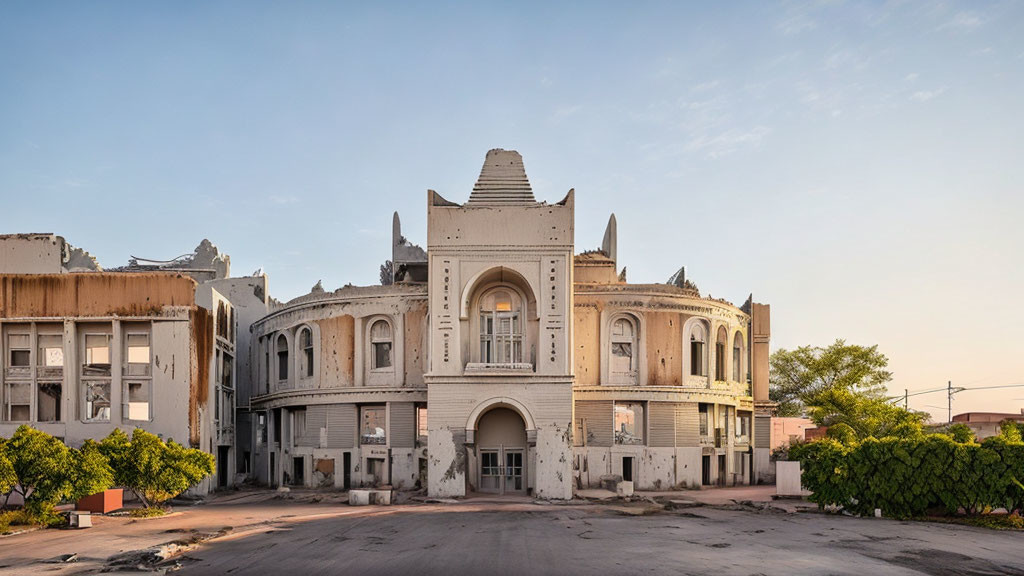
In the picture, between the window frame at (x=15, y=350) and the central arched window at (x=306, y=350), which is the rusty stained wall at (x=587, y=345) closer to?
the central arched window at (x=306, y=350)

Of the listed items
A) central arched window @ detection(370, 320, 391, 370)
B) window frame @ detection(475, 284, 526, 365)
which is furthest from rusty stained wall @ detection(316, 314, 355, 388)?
window frame @ detection(475, 284, 526, 365)

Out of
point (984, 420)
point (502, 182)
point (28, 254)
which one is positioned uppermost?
point (502, 182)

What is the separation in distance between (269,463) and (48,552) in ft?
83.1

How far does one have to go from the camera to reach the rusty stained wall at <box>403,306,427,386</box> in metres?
42.7

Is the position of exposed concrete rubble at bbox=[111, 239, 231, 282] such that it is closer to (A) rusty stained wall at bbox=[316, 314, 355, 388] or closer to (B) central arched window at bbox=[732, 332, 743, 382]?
(A) rusty stained wall at bbox=[316, 314, 355, 388]

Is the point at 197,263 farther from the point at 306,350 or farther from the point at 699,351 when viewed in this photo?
the point at 699,351

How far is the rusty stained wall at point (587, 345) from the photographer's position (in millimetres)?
43406

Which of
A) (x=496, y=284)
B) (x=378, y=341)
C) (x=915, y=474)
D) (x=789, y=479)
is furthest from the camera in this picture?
(x=378, y=341)

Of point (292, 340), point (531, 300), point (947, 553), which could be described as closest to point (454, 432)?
point (531, 300)

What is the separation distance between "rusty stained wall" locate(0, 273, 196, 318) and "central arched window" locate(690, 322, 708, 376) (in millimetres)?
24952

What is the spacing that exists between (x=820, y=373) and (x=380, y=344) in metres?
38.4

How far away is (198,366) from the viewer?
128 feet

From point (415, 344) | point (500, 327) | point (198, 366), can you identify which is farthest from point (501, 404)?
point (198, 366)

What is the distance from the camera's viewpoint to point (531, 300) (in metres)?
38.7
